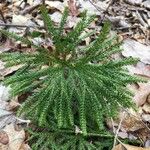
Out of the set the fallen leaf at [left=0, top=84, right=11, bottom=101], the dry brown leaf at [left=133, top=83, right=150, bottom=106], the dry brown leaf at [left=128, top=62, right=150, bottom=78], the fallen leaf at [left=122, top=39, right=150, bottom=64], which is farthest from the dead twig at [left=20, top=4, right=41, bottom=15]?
the dry brown leaf at [left=133, top=83, right=150, bottom=106]

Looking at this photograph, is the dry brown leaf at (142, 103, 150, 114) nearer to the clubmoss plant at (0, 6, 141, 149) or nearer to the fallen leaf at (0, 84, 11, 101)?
the clubmoss plant at (0, 6, 141, 149)

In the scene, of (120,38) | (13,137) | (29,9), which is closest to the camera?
(13,137)

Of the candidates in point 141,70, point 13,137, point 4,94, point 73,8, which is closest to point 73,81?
point 13,137

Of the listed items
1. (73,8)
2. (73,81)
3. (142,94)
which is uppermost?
(73,81)

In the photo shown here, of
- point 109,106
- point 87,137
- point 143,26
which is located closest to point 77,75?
point 109,106

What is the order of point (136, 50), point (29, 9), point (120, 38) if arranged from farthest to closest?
point (29, 9)
point (120, 38)
point (136, 50)

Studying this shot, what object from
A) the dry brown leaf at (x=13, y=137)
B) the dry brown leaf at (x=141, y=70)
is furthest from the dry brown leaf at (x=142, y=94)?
the dry brown leaf at (x=13, y=137)

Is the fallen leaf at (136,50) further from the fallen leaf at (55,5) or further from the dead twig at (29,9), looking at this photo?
the dead twig at (29,9)

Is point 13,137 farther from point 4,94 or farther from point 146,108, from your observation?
point 146,108

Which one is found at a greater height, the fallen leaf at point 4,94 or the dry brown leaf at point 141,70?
the dry brown leaf at point 141,70
